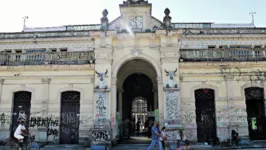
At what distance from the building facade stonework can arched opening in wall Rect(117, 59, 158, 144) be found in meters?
2.43

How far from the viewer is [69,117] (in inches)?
619

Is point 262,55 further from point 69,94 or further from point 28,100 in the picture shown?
point 28,100

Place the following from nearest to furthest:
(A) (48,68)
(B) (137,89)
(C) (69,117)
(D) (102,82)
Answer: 1. (D) (102,82)
2. (C) (69,117)
3. (A) (48,68)
4. (B) (137,89)

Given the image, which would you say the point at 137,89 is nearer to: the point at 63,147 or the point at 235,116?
the point at 235,116

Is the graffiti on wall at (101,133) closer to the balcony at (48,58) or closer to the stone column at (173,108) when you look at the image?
the stone column at (173,108)

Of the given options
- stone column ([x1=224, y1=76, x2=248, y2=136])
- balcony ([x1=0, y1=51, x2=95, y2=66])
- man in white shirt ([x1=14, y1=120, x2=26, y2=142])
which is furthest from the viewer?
balcony ([x1=0, y1=51, x2=95, y2=66])

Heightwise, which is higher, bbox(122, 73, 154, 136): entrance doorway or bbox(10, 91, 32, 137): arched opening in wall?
bbox(122, 73, 154, 136): entrance doorway

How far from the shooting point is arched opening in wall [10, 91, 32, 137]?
15.9 m

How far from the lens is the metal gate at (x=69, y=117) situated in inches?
612

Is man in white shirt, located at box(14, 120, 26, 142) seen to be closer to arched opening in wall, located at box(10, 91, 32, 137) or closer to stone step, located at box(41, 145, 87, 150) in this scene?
stone step, located at box(41, 145, 87, 150)

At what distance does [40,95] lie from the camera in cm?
1590

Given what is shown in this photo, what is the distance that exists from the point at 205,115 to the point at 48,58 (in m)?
10.7

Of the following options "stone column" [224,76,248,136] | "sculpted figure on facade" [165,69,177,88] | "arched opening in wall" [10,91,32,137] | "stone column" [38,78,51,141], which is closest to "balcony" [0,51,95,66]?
"stone column" [38,78,51,141]

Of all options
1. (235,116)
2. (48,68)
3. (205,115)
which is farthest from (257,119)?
(48,68)
